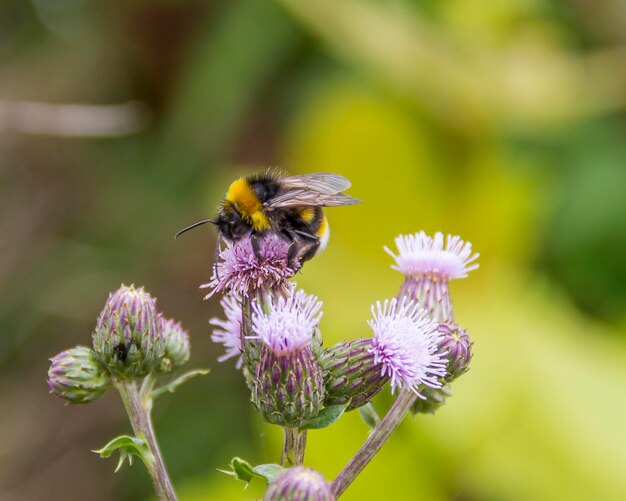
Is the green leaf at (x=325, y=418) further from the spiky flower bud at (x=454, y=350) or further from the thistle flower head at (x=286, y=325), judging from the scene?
the spiky flower bud at (x=454, y=350)

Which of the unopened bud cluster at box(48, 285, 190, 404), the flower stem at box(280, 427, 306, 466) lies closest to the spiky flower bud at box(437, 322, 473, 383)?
the flower stem at box(280, 427, 306, 466)

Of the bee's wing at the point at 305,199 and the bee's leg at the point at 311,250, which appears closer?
the bee's wing at the point at 305,199

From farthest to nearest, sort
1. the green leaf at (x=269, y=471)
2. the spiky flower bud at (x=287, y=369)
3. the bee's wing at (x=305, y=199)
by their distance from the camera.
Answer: the bee's wing at (x=305, y=199) < the spiky flower bud at (x=287, y=369) < the green leaf at (x=269, y=471)

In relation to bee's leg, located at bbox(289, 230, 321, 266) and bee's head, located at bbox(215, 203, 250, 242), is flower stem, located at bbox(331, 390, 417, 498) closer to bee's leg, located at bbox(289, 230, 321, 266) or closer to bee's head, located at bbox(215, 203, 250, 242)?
bee's leg, located at bbox(289, 230, 321, 266)

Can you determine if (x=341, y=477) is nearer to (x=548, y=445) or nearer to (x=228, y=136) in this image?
(x=548, y=445)

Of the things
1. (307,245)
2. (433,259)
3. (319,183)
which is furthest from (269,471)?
(319,183)

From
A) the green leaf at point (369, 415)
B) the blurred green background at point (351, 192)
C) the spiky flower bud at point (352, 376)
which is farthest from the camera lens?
the blurred green background at point (351, 192)

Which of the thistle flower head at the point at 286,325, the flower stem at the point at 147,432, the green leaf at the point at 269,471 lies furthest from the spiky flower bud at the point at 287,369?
the flower stem at the point at 147,432
